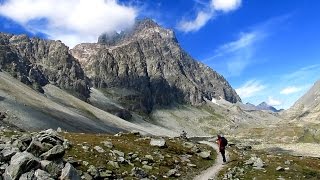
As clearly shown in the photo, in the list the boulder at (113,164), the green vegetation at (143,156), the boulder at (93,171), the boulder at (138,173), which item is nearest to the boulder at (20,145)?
the boulder at (93,171)

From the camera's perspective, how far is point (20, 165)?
86.4 ft

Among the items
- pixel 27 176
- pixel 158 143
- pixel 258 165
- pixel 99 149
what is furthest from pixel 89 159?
pixel 258 165

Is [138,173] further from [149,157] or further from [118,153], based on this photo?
[149,157]

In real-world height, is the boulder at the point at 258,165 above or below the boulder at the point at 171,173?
above

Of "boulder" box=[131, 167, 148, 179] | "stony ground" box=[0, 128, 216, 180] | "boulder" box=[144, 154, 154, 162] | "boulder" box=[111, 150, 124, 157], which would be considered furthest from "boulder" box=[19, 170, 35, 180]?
"boulder" box=[144, 154, 154, 162]

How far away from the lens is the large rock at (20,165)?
2609 cm

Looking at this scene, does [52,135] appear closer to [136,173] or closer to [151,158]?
[136,173]

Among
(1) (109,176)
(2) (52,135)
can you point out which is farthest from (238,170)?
(2) (52,135)

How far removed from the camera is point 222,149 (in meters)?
53.8

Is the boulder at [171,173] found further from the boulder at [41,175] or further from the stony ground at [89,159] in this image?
the boulder at [41,175]

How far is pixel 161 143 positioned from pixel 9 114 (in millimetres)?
140556

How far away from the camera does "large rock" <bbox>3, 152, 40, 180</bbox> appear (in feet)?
85.6

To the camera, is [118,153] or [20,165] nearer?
[20,165]

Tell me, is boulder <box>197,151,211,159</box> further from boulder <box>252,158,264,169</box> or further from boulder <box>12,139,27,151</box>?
boulder <box>12,139,27,151</box>
